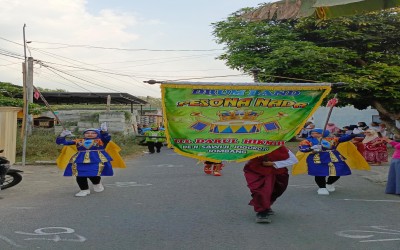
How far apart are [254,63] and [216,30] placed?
3981 millimetres

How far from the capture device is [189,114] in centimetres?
658

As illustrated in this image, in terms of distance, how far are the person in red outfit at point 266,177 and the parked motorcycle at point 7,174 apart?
4732mm

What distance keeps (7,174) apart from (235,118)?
212 inches

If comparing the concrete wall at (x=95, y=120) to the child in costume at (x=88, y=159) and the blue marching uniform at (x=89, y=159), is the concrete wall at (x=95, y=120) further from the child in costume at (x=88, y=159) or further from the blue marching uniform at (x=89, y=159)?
the blue marching uniform at (x=89, y=159)

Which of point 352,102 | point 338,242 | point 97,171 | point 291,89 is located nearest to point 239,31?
point 352,102

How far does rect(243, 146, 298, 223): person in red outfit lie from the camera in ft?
21.7

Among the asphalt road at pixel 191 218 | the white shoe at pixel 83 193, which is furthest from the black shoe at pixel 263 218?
the white shoe at pixel 83 193

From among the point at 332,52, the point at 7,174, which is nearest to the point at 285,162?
the point at 7,174

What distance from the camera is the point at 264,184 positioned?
673 centimetres

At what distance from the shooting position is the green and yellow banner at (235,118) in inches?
256

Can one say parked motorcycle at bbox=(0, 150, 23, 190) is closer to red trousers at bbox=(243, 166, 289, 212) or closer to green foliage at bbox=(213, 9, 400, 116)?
red trousers at bbox=(243, 166, 289, 212)

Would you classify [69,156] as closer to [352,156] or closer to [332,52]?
[352,156]

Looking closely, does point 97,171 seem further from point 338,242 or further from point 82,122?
point 82,122

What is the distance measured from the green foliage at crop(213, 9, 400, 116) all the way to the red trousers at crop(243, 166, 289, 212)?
1252cm
